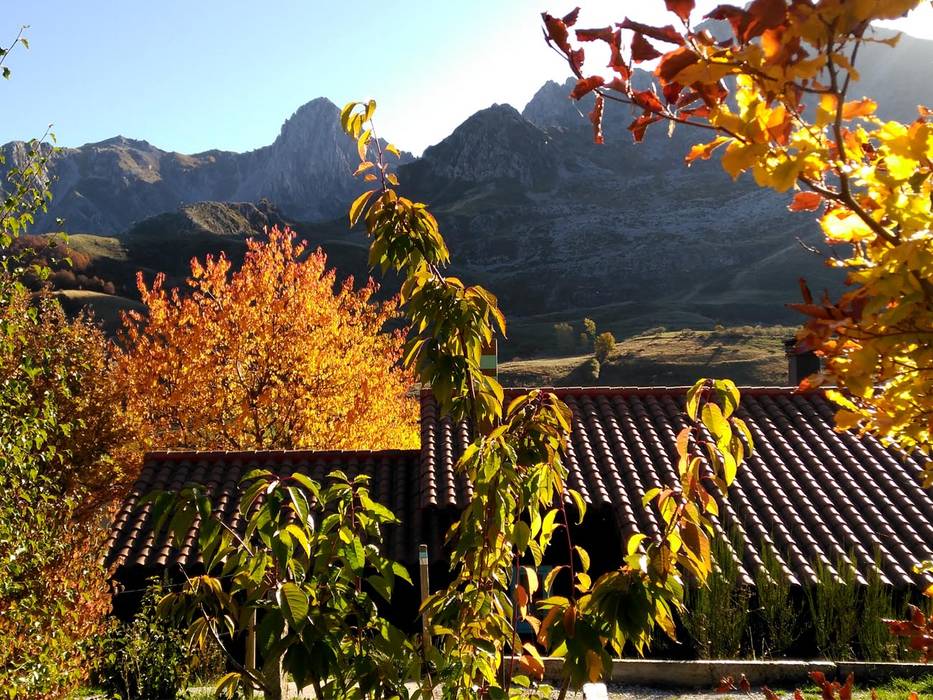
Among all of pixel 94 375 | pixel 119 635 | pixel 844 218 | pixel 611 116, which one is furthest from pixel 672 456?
pixel 611 116

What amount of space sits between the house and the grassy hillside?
3947 cm

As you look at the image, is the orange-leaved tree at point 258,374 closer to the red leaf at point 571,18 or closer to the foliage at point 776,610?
the foliage at point 776,610

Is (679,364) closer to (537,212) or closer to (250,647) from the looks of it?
(250,647)

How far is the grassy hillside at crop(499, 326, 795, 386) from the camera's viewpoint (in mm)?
51125

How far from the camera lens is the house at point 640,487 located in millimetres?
7957

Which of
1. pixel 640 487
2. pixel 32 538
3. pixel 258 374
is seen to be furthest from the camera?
pixel 258 374

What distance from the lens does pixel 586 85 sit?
4.45ft

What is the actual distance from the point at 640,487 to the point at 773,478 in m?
1.80

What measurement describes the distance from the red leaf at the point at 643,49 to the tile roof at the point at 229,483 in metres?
7.38

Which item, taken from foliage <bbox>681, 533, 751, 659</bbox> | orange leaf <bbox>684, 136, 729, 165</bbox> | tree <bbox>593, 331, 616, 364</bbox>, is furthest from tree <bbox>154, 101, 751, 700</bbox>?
tree <bbox>593, 331, 616, 364</bbox>

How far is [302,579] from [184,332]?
1555 centimetres

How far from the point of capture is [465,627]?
2104mm

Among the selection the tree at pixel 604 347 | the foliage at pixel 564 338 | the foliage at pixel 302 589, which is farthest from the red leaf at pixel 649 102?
the foliage at pixel 564 338

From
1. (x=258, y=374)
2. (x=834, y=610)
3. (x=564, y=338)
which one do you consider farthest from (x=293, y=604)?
(x=564, y=338)
